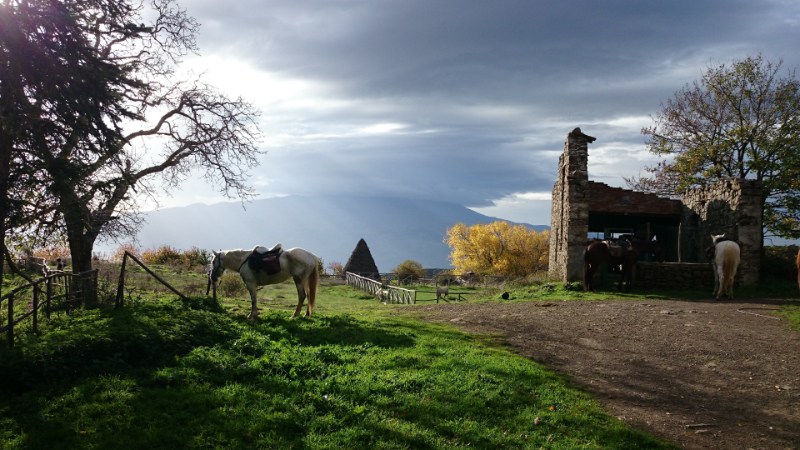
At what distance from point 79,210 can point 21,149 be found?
61.2 inches

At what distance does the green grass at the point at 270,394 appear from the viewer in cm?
515

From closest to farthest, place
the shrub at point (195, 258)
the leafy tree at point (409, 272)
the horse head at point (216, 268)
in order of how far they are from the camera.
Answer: the horse head at point (216, 268) < the shrub at point (195, 258) < the leafy tree at point (409, 272)

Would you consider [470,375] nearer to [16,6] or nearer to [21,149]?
[21,149]

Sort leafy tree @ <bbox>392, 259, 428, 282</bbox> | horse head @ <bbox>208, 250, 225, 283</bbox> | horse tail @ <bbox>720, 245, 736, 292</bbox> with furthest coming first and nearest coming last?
1. leafy tree @ <bbox>392, 259, 428, 282</bbox>
2. horse tail @ <bbox>720, 245, 736, 292</bbox>
3. horse head @ <bbox>208, 250, 225, 283</bbox>

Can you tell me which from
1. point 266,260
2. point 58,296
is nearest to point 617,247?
point 266,260

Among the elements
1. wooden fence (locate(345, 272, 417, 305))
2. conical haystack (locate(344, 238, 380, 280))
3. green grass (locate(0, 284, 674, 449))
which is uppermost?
conical haystack (locate(344, 238, 380, 280))

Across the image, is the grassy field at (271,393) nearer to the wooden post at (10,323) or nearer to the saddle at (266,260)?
the wooden post at (10,323)

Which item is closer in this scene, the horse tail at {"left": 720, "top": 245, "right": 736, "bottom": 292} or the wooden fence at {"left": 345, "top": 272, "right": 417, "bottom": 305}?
the horse tail at {"left": 720, "top": 245, "right": 736, "bottom": 292}

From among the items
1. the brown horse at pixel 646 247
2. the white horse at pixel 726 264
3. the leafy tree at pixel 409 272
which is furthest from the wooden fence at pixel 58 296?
the leafy tree at pixel 409 272

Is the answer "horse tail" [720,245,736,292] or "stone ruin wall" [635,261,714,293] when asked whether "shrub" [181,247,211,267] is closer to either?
"stone ruin wall" [635,261,714,293]

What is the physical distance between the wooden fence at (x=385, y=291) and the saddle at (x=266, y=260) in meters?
10.6

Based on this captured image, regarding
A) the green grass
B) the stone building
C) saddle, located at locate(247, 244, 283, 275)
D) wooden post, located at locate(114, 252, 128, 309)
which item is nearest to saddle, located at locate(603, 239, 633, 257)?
the stone building

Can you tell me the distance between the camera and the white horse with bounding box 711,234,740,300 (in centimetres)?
1561

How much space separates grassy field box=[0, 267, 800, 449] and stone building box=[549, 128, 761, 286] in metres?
12.6
